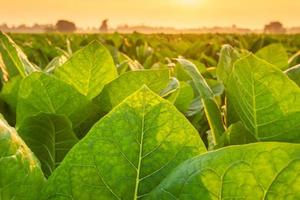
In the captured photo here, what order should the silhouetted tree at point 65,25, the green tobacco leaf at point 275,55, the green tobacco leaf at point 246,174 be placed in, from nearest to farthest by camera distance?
the green tobacco leaf at point 246,174
the green tobacco leaf at point 275,55
the silhouetted tree at point 65,25

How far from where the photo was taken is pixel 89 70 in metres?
1.69

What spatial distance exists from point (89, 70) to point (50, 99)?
26 centimetres

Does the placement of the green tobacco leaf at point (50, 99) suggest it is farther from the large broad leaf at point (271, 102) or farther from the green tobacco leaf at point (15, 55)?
the large broad leaf at point (271, 102)

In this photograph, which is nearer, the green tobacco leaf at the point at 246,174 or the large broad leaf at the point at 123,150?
the green tobacco leaf at the point at 246,174

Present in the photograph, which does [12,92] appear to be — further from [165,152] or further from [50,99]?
[165,152]

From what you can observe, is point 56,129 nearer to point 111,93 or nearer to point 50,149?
point 50,149

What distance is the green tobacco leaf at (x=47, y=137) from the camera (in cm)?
134

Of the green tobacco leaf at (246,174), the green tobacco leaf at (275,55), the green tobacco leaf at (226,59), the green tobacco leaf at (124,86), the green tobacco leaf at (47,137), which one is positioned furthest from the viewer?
the green tobacco leaf at (275,55)

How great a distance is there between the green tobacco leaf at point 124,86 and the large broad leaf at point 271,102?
41 cm

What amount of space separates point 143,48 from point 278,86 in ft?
12.8

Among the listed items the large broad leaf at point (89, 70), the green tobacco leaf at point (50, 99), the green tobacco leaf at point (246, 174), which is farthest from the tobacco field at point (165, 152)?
the large broad leaf at point (89, 70)

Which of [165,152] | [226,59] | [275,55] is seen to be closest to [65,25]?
[275,55]

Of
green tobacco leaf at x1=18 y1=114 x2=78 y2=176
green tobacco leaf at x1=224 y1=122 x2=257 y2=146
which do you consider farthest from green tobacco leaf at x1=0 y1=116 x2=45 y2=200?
green tobacco leaf at x1=224 y1=122 x2=257 y2=146

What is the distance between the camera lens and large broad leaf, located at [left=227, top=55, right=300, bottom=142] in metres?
1.19
